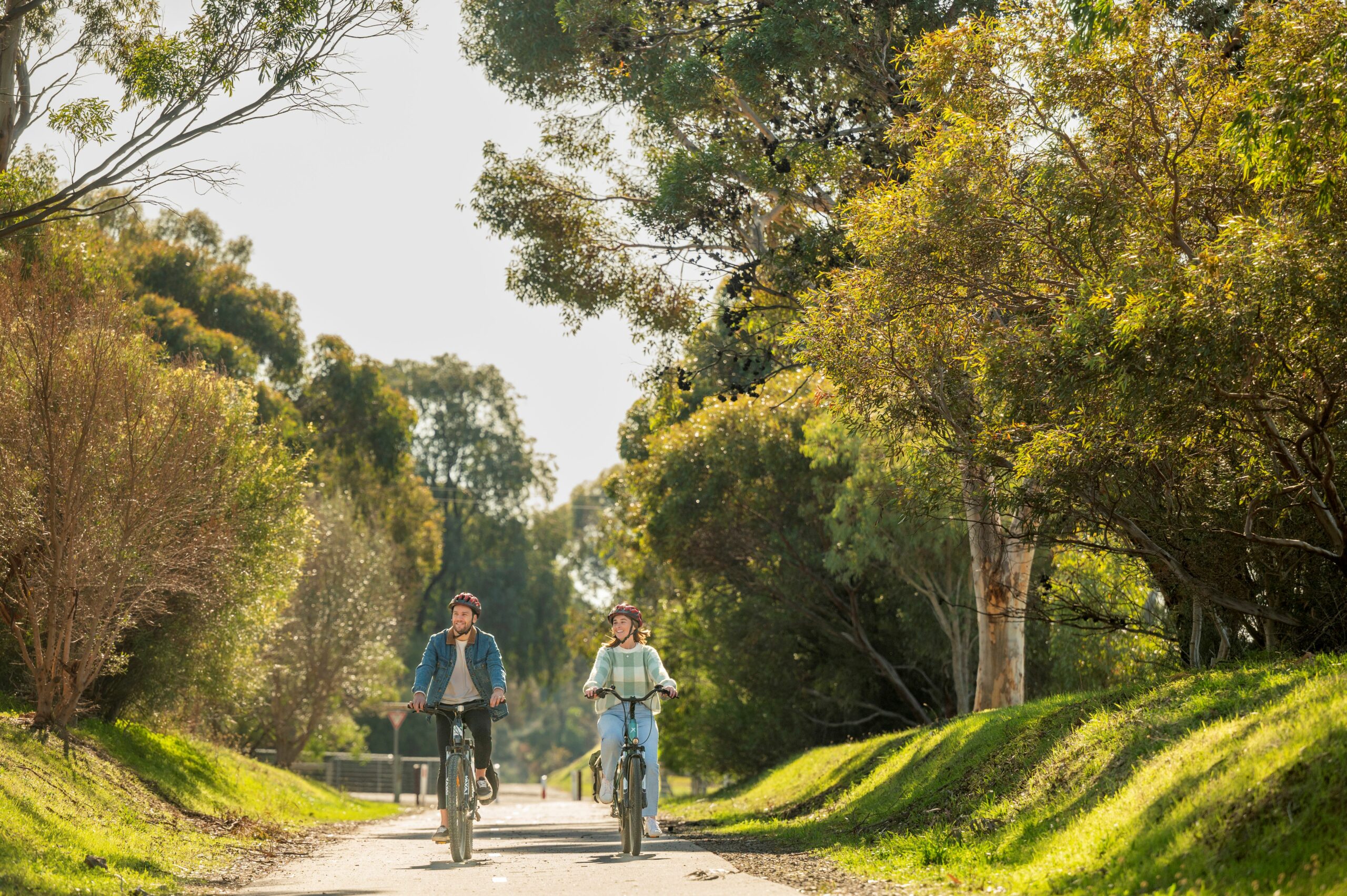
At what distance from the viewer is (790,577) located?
30.1 meters

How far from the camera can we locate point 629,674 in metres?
12.4

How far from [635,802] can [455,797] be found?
1497mm

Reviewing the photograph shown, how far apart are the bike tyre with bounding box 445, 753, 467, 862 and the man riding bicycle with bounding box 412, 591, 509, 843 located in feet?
0.39

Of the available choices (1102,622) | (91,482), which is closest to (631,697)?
(1102,622)

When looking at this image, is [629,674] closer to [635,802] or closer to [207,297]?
[635,802]

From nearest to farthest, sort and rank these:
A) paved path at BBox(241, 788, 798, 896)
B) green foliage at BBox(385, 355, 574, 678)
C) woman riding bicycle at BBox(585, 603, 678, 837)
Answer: paved path at BBox(241, 788, 798, 896), woman riding bicycle at BBox(585, 603, 678, 837), green foliage at BBox(385, 355, 574, 678)

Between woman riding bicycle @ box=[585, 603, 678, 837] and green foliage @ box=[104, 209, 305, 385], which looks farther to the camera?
green foliage @ box=[104, 209, 305, 385]

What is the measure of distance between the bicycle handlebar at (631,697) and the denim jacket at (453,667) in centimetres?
84

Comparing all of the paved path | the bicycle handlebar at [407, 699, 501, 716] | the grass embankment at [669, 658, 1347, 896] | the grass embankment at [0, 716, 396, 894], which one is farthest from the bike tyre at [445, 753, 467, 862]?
the grass embankment at [669, 658, 1347, 896]

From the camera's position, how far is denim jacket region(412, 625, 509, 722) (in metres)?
12.0

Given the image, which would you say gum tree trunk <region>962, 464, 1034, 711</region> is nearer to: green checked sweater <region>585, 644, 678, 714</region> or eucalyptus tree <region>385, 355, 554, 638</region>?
green checked sweater <region>585, 644, 678, 714</region>

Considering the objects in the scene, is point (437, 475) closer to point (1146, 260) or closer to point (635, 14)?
point (635, 14)

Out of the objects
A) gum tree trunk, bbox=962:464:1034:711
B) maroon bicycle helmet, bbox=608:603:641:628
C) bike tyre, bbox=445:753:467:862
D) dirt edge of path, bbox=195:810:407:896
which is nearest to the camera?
dirt edge of path, bbox=195:810:407:896

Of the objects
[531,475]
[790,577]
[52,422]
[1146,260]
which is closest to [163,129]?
[52,422]
